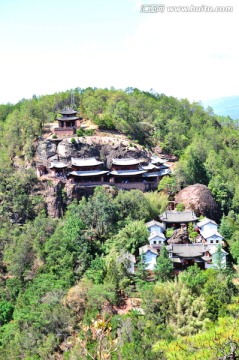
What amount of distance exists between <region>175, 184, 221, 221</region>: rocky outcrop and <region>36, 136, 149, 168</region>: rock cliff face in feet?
17.6

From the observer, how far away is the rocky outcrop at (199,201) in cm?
3036

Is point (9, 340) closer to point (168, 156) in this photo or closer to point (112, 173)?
point (112, 173)

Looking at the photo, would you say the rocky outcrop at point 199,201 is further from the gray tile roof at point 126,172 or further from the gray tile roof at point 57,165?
the gray tile roof at point 57,165

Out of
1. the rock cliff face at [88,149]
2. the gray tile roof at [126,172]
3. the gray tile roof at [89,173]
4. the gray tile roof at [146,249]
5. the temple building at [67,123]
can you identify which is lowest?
the gray tile roof at [146,249]

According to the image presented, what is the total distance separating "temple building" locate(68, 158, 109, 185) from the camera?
103 ft

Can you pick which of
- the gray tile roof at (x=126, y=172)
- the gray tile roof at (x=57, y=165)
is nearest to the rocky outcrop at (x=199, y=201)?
the gray tile roof at (x=126, y=172)

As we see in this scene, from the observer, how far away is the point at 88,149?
33844 millimetres

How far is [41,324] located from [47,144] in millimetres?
16758

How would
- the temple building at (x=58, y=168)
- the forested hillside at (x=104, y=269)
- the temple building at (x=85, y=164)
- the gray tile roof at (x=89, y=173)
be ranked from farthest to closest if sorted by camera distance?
the temple building at (x=85, y=164) < the temple building at (x=58, y=168) < the gray tile roof at (x=89, y=173) < the forested hillside at (x=104, y=269)

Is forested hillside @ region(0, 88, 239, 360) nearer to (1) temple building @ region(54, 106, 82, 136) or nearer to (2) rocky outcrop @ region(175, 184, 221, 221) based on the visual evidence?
(2) rocky outcrop @ region(175, 184, 221, 221)

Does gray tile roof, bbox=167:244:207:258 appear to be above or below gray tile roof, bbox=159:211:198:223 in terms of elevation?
below

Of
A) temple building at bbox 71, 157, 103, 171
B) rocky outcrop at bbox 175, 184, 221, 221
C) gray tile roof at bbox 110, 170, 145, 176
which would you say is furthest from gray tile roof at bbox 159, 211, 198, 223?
temple building at bbox 71, 157, 103, 171

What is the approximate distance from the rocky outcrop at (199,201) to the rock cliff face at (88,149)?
5.38m

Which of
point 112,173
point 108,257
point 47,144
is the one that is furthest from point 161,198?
point 47,144
